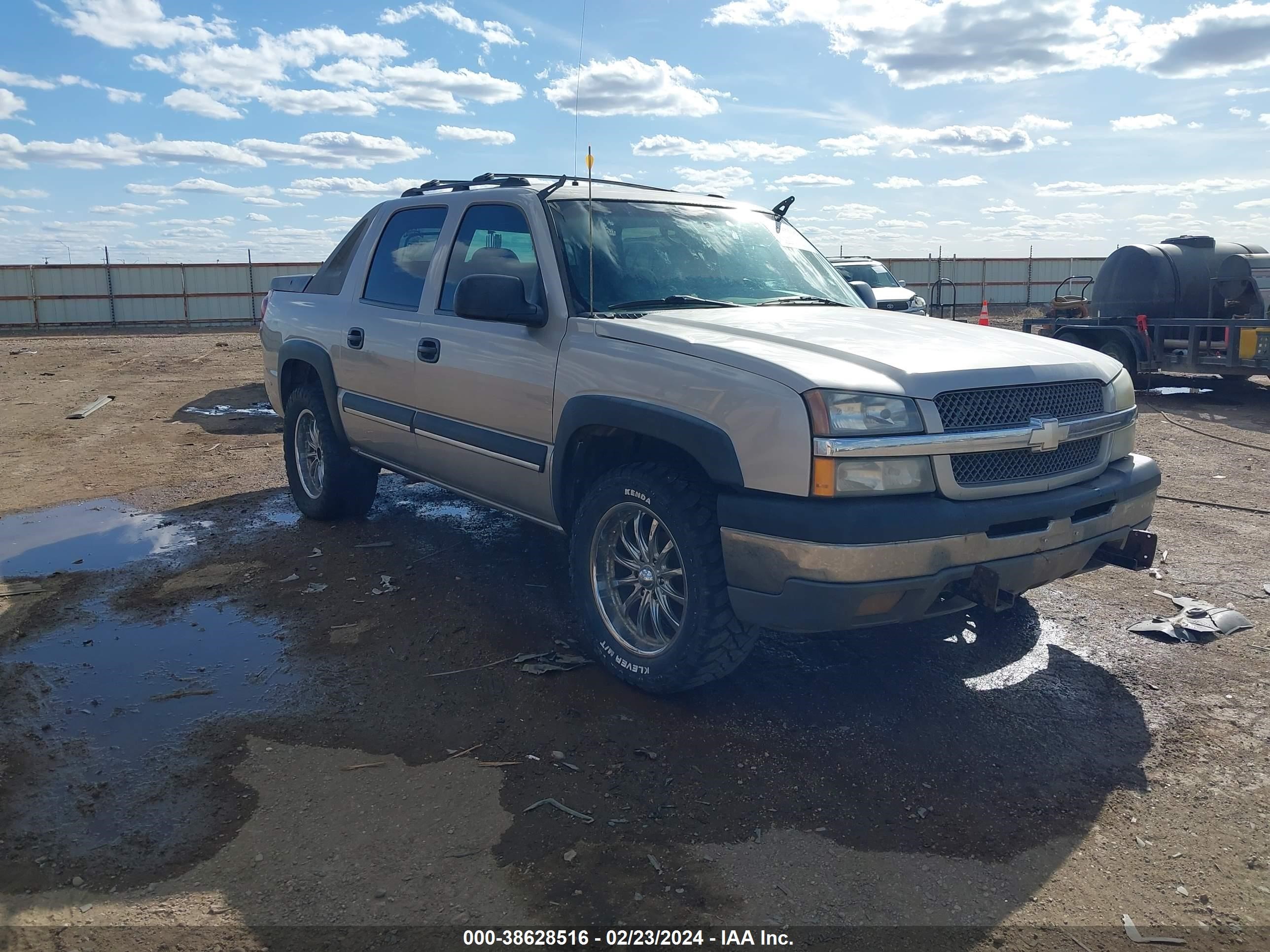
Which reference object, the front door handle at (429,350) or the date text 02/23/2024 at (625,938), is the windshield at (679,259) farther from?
the date text 02/23/2024 at (625,938)

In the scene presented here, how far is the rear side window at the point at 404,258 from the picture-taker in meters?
5.49

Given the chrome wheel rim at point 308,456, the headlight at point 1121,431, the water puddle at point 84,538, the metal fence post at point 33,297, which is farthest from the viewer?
the metal fence post at point 33,297

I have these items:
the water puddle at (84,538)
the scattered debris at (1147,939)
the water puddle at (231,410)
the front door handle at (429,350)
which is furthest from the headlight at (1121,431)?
the water puddle at (231,410)

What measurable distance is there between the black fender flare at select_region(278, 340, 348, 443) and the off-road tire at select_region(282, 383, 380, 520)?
0.08m

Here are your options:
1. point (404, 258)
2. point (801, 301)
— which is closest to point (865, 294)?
point (801, 301)

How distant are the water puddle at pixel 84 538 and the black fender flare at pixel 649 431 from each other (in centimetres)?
327

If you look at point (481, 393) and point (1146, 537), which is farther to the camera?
point (481, 393)

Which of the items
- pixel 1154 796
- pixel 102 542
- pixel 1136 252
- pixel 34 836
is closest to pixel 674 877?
pixel 1154 796

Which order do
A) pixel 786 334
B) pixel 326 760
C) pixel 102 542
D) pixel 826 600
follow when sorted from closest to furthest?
1. pixel 826 600
2. pixel 326 760
3. pixel 786 334
4. pixel 102 542

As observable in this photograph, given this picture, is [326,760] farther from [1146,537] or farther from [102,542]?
[102,542]

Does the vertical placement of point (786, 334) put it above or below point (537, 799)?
above

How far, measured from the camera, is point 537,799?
3.32 m

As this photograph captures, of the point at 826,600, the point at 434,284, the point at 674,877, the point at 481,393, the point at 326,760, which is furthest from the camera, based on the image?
the point at 434,284

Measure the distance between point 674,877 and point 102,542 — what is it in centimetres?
516
